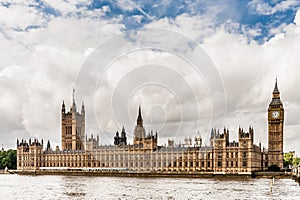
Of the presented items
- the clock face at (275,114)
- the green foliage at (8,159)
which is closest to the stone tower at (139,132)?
the clock face at (275,114)

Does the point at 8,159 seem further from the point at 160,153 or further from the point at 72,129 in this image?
the point at 160,153

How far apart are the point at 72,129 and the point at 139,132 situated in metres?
25.5

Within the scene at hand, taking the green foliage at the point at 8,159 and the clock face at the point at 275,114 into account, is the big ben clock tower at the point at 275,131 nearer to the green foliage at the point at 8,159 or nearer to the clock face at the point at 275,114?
the clock face at the point at 275,114

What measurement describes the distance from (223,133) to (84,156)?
3875 cm

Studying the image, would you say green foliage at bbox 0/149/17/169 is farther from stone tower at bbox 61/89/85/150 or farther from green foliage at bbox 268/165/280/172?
green foliage at bbox 268/165/280/172

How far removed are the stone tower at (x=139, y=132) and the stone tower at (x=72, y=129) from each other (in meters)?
21.1

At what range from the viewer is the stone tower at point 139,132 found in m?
115

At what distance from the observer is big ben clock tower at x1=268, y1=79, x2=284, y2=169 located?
353 feet

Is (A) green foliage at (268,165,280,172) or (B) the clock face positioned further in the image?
(B) the clock face

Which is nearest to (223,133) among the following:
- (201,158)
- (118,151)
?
(201,158)

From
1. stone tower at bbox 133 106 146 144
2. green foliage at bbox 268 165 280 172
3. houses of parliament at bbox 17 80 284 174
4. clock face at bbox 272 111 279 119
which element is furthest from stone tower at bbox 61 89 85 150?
green foliage at bbox 268 165 280 172

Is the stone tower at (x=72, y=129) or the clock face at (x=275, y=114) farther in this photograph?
the stone tower at (x=72, y=129)

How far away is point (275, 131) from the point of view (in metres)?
110

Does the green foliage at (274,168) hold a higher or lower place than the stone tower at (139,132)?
lower
